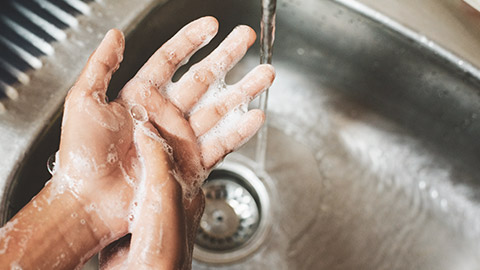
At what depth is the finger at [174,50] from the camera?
29.8 inches

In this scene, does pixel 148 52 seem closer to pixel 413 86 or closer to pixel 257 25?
pixel 257 25

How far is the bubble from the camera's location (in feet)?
2.33

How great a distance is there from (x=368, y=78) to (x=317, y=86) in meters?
0.13

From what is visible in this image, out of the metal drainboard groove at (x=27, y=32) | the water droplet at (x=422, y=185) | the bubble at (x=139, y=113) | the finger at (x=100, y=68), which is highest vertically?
the finger at (x=100, y=68)

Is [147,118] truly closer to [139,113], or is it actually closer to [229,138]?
[139,113]

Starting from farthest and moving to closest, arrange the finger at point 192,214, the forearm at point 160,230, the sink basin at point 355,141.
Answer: the sink basin at point 355,141 < the finger at point 192,214 < the forearm at point 160,230

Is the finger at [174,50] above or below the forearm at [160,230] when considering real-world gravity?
above

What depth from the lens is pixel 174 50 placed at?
764mm

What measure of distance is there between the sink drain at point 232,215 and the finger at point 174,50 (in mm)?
342

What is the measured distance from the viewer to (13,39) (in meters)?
0.76

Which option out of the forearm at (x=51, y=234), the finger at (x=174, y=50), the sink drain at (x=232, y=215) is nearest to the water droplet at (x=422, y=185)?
the sink drain at (x=232, y=215)

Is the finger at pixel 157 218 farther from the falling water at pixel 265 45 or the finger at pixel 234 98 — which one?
Result: the falling water at pixel 265 45

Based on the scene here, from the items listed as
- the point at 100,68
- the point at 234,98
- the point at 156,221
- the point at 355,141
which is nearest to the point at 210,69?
the point at 234,98

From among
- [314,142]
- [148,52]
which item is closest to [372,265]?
[314,142]
